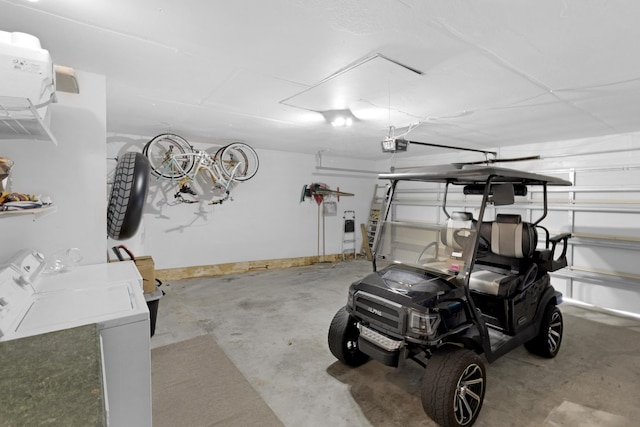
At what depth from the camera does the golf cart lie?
2006 mm

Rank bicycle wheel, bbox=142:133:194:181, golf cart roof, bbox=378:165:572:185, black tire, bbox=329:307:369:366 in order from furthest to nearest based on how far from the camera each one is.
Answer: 1. bicycle wheel, bbox=142:133:194:181
2. black tire, bbox=329:307:369:366
3. golf cart roof, bbox=378:165:572:185

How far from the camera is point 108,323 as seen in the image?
1264 mm

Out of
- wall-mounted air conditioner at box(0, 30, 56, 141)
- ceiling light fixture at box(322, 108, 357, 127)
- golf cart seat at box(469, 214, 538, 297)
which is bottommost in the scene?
golf cart seat at box(469, 214, 538, 297)

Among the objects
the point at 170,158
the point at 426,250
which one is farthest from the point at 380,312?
the point at 170,158

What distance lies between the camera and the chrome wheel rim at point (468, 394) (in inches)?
78.0

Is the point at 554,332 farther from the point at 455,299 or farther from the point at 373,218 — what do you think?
the point at 373,218

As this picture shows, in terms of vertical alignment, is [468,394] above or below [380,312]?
below

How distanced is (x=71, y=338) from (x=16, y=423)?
477 mm

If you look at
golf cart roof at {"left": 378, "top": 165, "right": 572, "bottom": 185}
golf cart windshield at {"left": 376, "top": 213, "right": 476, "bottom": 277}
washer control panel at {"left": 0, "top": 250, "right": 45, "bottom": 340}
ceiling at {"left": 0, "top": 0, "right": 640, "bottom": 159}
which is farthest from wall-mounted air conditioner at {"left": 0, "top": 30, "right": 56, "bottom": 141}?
golf cart windshield at {"left": 376, "top": 213, "right": 476, "bottom": 277}

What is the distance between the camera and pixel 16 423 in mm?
665

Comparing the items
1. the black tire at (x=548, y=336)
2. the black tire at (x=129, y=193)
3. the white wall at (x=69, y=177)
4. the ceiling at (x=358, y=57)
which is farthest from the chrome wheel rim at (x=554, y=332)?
the white wall at (x=69, y=177)

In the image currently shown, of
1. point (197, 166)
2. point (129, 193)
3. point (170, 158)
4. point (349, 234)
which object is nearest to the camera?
point (129, 193)

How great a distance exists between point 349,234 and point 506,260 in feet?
15.3

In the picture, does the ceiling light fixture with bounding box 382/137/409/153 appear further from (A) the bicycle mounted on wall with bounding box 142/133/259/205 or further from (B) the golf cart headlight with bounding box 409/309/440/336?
(A) the bicycle mounted on wall with bounding box 142/133/259/205
